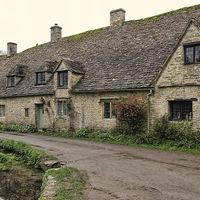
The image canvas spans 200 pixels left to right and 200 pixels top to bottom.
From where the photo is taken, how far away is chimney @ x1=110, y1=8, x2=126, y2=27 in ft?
68.5

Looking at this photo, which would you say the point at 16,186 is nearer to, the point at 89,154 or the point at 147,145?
the point at 89,154

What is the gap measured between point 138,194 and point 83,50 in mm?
16872

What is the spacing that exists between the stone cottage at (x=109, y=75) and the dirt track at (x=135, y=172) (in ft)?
12.0

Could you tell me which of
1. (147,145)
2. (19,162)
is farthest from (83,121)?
(19,162)

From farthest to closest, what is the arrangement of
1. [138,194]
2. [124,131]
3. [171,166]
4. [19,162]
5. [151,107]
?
[124,131]
[151,107]
[19,162]
[171,166]
[138,194]

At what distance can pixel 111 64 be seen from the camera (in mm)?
17297

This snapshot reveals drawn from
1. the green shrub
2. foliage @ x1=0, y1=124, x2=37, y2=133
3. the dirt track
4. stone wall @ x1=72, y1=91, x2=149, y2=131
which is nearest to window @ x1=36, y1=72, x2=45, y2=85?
foliage @ x1=0, y1=124, x2=37, y2=133

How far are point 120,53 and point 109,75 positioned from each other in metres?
2.63

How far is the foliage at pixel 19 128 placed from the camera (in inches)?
789

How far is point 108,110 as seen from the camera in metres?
15.8

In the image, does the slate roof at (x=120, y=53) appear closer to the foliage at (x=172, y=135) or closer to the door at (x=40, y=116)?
the door at (x=40, y=116)

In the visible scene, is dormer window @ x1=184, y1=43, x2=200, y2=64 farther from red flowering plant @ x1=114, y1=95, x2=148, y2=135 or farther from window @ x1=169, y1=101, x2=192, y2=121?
red flowering plant @ x1=114, y1=95, x2=148, y2=135

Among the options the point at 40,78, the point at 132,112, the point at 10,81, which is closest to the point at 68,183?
the point at 132,112

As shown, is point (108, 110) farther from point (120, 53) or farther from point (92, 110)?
point (120, 53)
